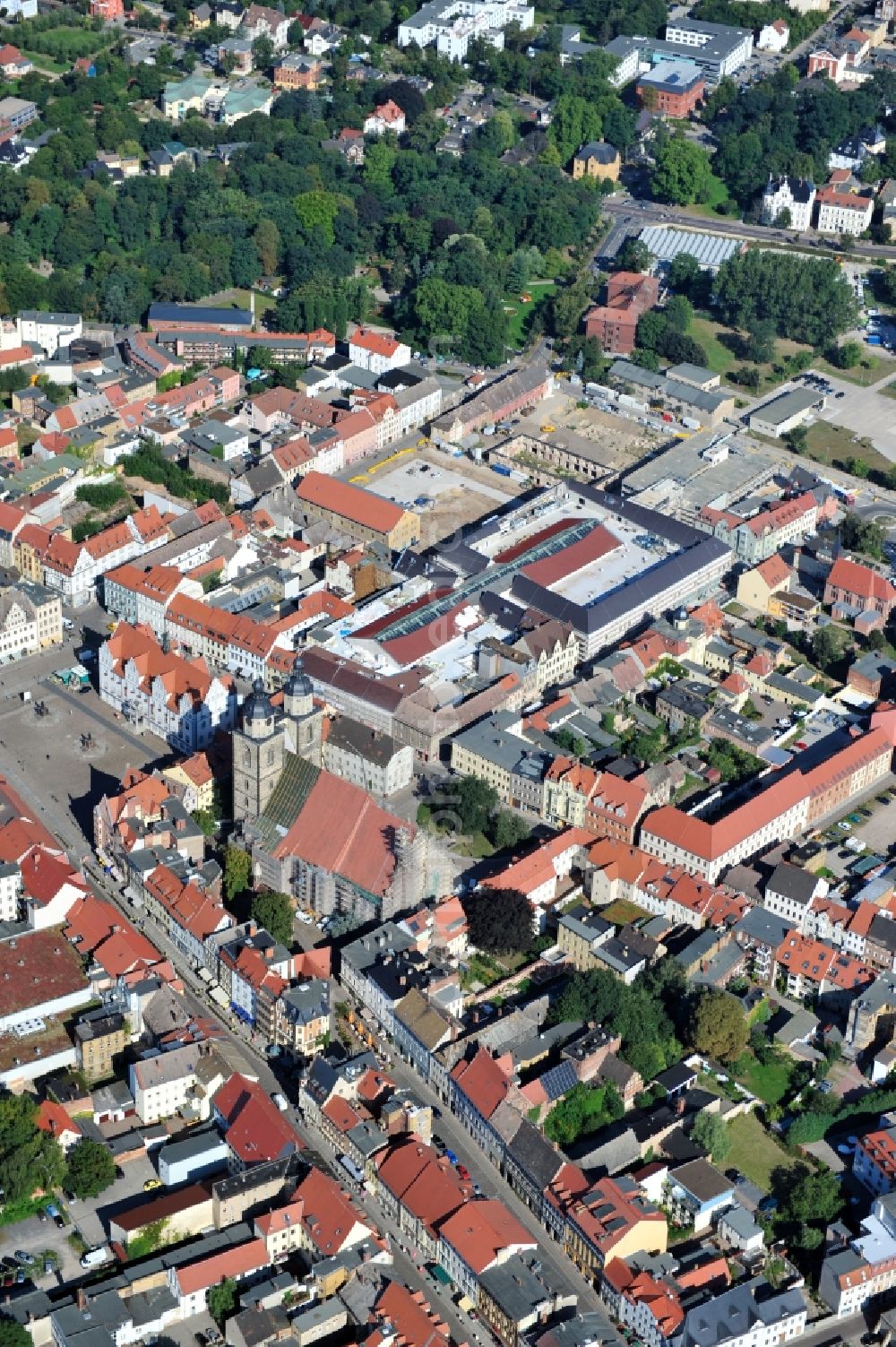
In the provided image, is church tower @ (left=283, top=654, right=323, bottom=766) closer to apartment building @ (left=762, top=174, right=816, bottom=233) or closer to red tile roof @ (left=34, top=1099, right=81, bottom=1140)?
red tile roof @ (left=34, top=1099, right=81, bottom=1140)

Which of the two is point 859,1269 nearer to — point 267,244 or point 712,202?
point 267,244

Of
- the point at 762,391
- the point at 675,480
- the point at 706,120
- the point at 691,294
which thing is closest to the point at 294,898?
the point at 675,480

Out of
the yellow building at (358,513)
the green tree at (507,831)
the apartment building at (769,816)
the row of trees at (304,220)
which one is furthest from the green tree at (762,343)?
the green tree at (507,831)

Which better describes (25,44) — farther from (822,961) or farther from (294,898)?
(822,961)

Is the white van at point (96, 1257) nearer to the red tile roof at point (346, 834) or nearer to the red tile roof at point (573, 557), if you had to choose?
the red tile roof at point (346, 834)

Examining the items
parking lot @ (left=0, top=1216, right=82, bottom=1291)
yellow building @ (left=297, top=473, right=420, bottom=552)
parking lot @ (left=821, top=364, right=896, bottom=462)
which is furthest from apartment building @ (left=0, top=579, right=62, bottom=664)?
parking lot @ (left=821, top=364, right=896, bottom=462)
